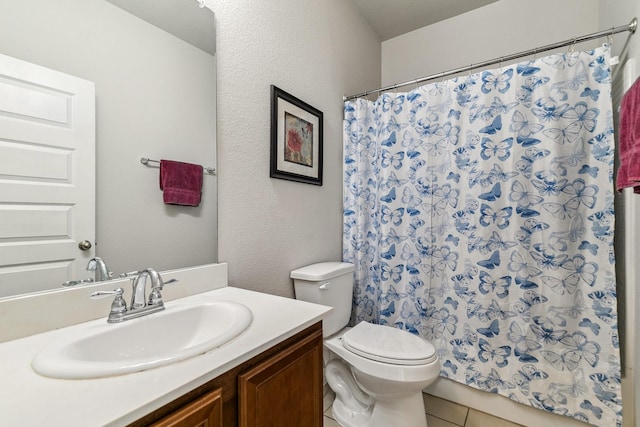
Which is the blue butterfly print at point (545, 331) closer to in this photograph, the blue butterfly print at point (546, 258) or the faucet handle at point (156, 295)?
the blue butterfly print at point (546, 258)

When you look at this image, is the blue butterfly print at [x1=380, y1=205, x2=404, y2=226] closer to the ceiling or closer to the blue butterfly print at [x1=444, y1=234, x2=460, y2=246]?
the blue butterfly print at [x1=444, y1=234, x2=460, y2=246]

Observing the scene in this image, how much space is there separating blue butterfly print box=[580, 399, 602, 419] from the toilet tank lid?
128cm

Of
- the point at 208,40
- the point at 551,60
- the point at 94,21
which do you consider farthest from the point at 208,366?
the point at 551,60

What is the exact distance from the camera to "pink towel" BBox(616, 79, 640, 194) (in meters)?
0.89

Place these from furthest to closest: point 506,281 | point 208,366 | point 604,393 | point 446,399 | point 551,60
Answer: point 446,399 < point 506,281 < point 551,60 < point 604,393 < point 208,366

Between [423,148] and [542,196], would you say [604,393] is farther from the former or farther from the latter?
[423,148]

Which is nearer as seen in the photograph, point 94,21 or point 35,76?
point 35,76

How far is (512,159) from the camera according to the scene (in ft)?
4.88

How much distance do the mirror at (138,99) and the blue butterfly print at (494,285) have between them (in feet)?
4.69

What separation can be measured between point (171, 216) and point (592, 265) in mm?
1884

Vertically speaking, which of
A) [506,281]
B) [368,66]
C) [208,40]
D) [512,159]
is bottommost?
[506,281]

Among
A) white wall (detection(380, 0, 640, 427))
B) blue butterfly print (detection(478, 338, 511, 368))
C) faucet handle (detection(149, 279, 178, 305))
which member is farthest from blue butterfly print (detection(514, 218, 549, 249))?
faucet handle (detection(149, 279, 178, 305))

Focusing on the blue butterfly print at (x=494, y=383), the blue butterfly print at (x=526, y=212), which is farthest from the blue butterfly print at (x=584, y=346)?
the blue butterfly print at (x=526, y=212)

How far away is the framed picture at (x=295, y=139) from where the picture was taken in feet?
4.66
